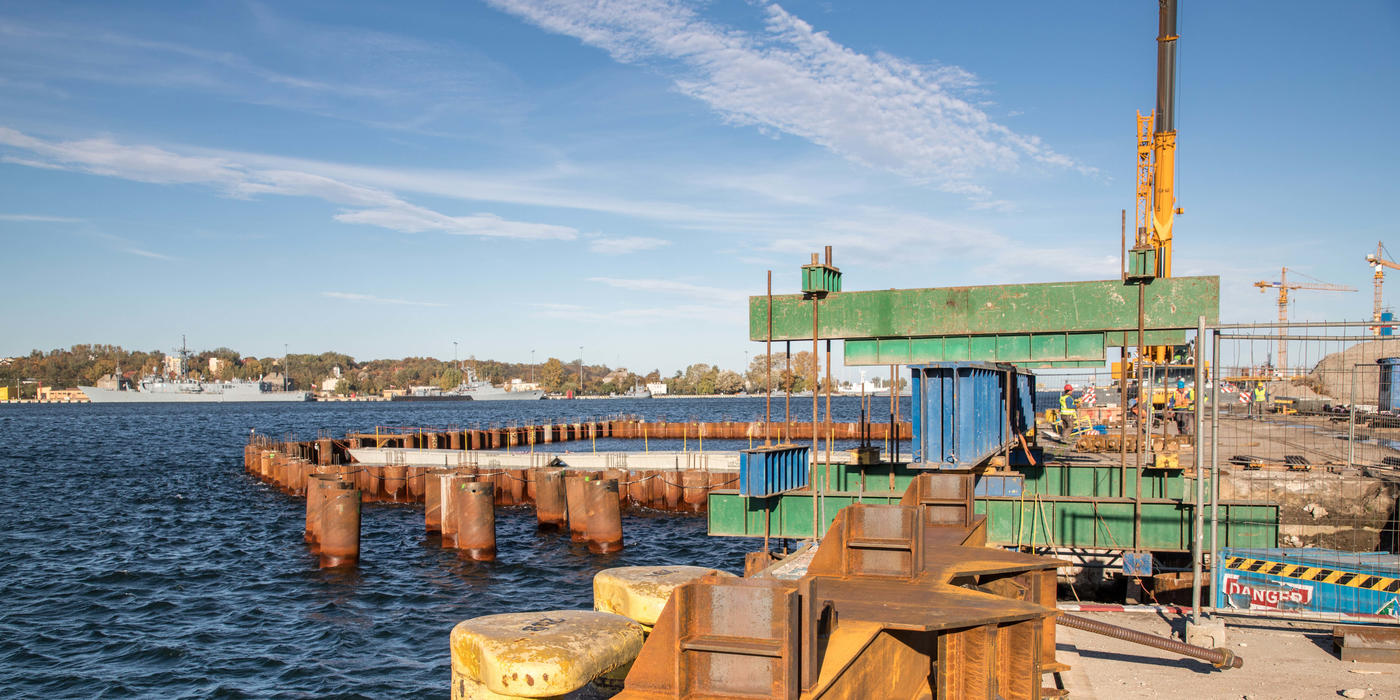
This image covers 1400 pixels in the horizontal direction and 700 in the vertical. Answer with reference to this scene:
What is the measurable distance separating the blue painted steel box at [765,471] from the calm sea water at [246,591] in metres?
6.38

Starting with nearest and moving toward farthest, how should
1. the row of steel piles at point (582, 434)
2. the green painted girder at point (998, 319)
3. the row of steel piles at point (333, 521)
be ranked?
the green painted girder at point (998, 319) < the row of steel piles at point (333, 521) < the row of steel piles at point (582, 434)

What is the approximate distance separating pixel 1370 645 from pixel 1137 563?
192 inches

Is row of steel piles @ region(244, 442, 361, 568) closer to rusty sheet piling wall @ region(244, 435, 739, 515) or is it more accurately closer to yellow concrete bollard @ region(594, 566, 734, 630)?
rusty sheet piling wall @ region(244, 435, 739, 515)

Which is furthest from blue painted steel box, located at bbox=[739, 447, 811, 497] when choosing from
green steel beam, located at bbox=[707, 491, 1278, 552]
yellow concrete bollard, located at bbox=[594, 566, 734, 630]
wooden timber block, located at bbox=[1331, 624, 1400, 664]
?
wooden timber block, located at bbox=[1331, 624, 1400, 664]

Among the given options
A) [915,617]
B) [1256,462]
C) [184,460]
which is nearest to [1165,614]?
[915,617]

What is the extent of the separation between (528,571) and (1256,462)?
813 inches

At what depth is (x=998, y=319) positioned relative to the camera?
627 inches

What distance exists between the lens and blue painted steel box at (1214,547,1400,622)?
1111 centimetres

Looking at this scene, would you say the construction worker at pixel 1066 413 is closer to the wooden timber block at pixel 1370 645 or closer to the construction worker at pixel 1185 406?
the construction worker at pixel 1185 406

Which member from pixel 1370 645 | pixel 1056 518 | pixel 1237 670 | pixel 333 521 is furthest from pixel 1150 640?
pixel 333 521

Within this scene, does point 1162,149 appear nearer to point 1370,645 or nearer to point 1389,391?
point 1389,391

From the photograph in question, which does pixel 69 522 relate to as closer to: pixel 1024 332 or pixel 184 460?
pixel 184 460

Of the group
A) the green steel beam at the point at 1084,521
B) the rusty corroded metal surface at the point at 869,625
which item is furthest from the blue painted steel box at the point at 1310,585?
the rusty corroded metal surface at the point at 869,625

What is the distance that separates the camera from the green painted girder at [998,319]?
1477 centimetres
